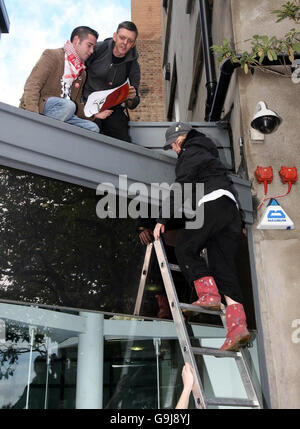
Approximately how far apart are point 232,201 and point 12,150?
174cm

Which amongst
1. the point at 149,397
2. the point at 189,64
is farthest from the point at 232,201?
the point at 189,64

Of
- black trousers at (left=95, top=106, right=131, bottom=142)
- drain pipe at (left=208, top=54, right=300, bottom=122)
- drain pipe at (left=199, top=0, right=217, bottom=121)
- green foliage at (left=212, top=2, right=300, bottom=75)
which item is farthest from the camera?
drain pipe at (left=199, top=0, right=217, bottom=121)

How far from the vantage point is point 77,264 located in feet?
13.5

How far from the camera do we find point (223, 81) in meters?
5.14

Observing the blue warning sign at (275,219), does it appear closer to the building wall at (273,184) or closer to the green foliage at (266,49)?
the building wall at (273,184)

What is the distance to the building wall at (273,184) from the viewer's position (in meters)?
4.07

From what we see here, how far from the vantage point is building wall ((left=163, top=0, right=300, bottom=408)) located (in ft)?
13.4

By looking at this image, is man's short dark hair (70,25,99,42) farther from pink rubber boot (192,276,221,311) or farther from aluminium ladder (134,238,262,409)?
pink rubber boot (192,276,221,311)

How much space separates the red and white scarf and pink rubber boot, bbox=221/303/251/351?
2455 mm

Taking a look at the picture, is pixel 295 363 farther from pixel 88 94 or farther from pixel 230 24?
pixel 230 24

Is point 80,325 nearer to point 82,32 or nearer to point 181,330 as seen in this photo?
point 181,330

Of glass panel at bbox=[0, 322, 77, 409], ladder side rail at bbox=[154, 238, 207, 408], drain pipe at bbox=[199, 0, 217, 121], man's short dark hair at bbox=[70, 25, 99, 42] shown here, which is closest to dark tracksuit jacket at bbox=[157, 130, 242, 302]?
ladder side rail at bbox=[154, 238, 207, 408]

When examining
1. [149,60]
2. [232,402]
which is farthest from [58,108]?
[149,60]

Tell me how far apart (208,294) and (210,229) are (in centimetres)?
51
